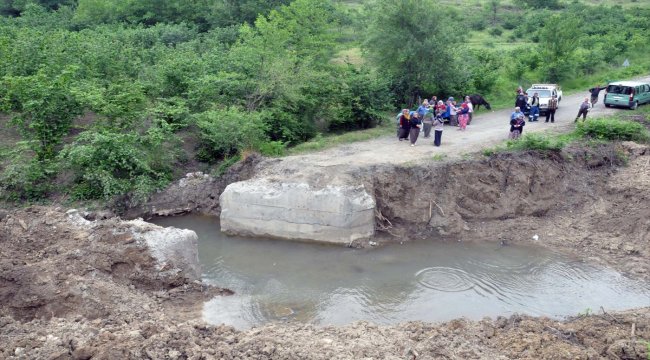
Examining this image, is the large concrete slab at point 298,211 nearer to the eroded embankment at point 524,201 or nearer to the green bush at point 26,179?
the eroded embankment at point 524,201

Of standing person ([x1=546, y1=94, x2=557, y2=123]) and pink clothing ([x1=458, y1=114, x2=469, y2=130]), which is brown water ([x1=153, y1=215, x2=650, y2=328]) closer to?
pink clothing ([x1=458, y1=114, x2=469, y2=130])

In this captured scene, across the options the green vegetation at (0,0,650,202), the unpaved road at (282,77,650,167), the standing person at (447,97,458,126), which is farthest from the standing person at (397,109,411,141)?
the standing person at (447,97,458,126)

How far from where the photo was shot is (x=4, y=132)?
22672mm

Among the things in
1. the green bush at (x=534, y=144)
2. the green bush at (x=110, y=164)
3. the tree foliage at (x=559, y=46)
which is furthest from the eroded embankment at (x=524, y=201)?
the tree foliage at (x=559, y=46)

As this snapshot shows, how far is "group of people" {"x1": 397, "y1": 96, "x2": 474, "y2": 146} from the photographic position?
21312 millimetres

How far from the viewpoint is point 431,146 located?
Result: 2117 centimetres

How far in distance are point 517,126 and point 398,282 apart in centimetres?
872

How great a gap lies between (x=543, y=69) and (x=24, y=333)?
28693mm

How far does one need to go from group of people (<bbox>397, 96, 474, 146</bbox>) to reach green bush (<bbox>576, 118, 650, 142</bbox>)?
4.37 meters

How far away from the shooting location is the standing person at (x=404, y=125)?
2170 cm

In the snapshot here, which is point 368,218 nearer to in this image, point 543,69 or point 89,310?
point 89,310

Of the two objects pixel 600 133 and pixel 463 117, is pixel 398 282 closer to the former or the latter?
pixel 463 117

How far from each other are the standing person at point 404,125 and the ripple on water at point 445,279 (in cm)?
687

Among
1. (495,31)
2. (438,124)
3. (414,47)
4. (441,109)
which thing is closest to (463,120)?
(441,109)
